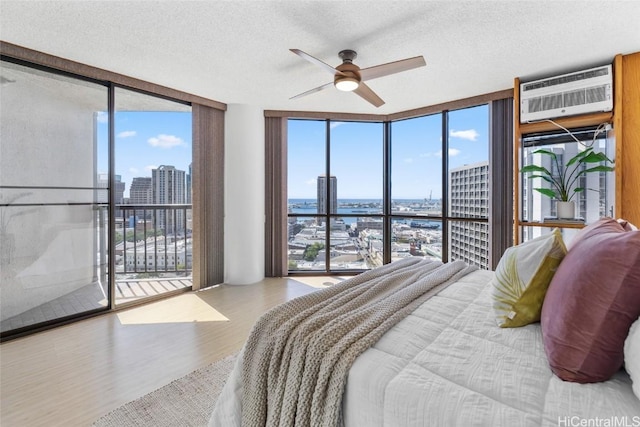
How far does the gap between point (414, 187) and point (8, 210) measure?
179 inches

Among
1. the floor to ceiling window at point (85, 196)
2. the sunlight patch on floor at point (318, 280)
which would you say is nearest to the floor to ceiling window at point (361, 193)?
the sunlight patch on floor at point (318, 280)

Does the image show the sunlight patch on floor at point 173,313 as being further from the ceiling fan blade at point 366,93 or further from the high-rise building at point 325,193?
the ceiling fan blade at point 366,93

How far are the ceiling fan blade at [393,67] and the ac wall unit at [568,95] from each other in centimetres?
150

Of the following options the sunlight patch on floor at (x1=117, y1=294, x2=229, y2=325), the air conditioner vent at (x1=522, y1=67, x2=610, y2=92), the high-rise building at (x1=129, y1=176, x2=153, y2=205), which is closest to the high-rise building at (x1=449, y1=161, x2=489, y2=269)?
the air conditioner vent at (x1=522, y1=67, x2=610, y2=92)

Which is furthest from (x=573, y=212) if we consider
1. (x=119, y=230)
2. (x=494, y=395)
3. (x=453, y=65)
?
(x=119, y=230)

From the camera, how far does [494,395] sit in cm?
84

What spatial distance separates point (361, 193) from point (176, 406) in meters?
3.65

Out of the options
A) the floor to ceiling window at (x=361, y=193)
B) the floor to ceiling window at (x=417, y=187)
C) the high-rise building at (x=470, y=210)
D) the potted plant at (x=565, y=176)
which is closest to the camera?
the potted plant at (x=565, y=176)

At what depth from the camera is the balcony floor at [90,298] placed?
2.68 metres

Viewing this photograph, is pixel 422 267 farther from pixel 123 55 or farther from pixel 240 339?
pixel 123 55

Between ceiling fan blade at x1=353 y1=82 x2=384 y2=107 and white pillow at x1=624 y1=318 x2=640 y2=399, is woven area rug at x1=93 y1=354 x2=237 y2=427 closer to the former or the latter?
white pillow at x1=624 y1=318 x2=640 y2=399

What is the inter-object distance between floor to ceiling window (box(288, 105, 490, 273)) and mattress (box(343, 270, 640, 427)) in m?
3.40

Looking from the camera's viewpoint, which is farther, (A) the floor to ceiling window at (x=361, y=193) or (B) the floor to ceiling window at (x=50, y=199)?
(A) the floor to ceiling window at (x=361, y=193)

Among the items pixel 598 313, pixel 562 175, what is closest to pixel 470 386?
pixel 598 313
